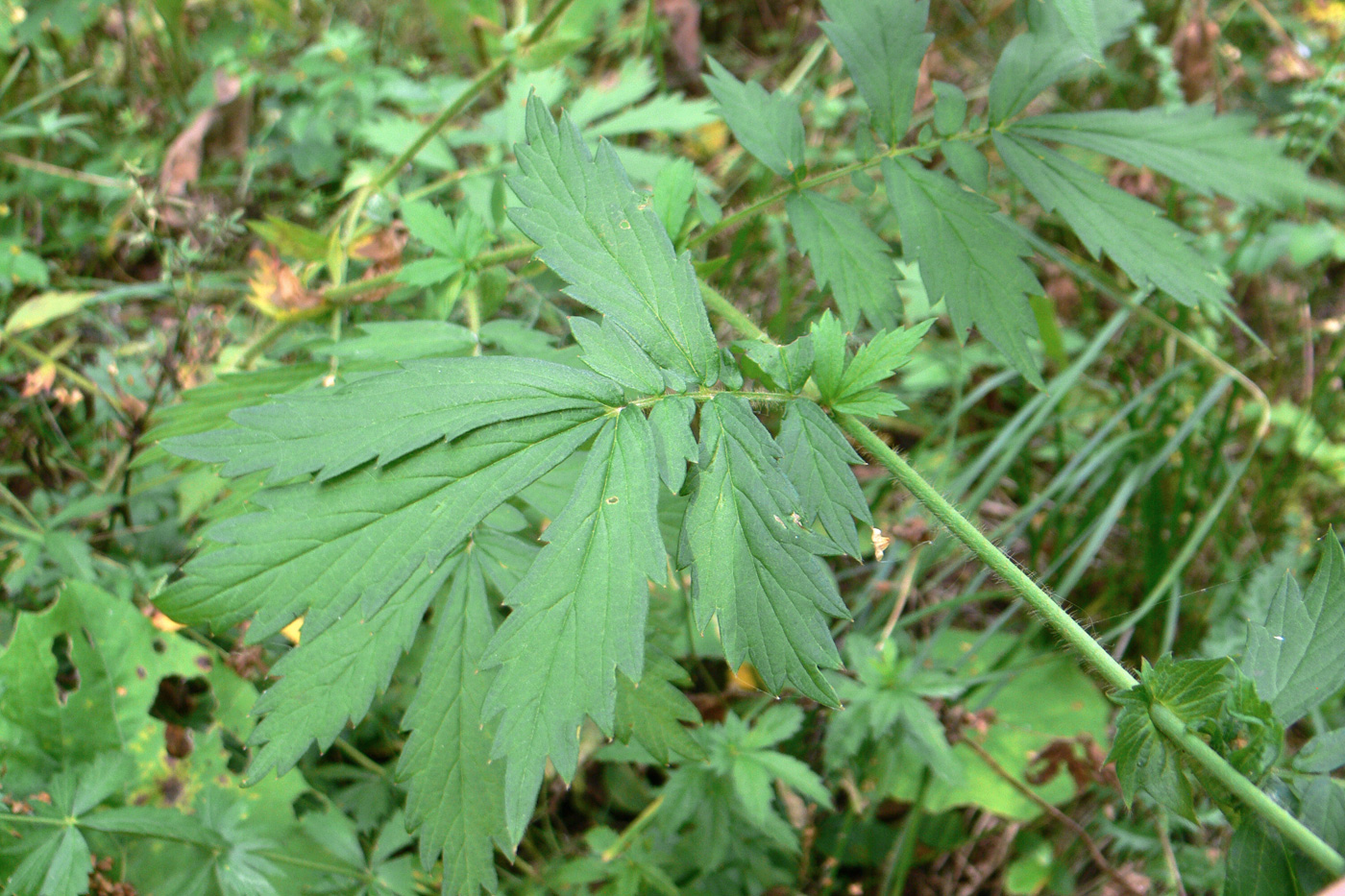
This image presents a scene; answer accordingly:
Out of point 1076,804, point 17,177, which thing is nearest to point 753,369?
point 1076,804

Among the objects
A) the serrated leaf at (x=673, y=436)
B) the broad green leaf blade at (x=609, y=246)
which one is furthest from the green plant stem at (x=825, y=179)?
the serrated leaf at (x=673, y=436)

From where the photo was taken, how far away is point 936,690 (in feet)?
5.47

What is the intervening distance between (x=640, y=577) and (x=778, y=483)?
20cm

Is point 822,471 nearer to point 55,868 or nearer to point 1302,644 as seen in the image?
point 1302,644

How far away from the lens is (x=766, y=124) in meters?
1.45

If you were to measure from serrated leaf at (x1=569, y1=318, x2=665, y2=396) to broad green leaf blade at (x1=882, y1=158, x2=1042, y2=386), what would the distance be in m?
0.54

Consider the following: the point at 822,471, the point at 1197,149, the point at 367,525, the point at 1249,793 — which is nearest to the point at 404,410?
the point at 367,525

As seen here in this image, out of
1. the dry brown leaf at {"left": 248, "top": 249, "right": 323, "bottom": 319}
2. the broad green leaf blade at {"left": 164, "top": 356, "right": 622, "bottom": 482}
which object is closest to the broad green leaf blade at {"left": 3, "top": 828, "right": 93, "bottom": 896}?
the broad green leaf blade at {"left": 164, "top": 356, "right": 622, "bottom": 482}

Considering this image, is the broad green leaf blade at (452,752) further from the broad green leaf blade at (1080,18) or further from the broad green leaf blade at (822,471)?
the broad green leaf blade at (1080,18)

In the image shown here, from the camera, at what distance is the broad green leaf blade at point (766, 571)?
0.98m

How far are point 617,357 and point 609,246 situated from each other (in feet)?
0.56

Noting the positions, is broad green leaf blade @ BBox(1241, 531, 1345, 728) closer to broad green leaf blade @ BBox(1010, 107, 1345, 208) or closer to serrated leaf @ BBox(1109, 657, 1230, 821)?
serrated leaf @ BBox(1109, 657, 1230, 821)

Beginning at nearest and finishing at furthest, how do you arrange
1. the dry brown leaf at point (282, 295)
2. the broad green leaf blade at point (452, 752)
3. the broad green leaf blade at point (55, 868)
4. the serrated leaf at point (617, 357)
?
the serrated leaf at point (617, 357), the broad green leaf blade at point (452, 752), the broad green leaf blade at point (55, 868), the dry brown leaf at point (282, 295)

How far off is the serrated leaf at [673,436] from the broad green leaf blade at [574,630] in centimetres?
2
